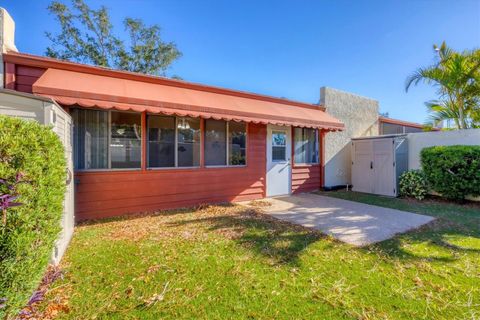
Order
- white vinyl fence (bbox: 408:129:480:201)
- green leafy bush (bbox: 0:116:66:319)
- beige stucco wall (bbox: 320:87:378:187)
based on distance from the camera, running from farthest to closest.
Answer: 1. beige stucco wall (bbox: 320:87:378:187)
2. white vinyl fence (bbox: 408:129:480:201)
3. green leafy bush (bbox: 0:116:66:319)

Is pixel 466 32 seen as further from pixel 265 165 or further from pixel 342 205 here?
pixel 265 165

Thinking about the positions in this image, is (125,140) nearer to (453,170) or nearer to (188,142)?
(188,142)

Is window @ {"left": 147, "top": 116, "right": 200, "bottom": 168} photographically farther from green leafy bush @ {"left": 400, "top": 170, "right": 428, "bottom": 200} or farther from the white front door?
green leafy bush @ {"left": 400, "top": 170, "right": 428, "bottom": 200}

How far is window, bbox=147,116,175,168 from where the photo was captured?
24.4 ft

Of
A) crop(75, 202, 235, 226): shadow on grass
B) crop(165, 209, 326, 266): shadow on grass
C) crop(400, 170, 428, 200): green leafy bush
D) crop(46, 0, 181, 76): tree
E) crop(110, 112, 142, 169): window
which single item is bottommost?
crop(165, 209, 326, 266): shadow on grass

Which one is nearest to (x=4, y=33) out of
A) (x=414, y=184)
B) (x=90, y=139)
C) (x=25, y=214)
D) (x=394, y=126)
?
(x=90, y=139)

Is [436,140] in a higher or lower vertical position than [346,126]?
lower

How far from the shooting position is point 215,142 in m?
8.73

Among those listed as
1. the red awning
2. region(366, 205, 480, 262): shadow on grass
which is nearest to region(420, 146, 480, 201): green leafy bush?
region(366, 205, 480, 262): shadow on grass

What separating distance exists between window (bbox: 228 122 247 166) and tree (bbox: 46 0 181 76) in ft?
64.9

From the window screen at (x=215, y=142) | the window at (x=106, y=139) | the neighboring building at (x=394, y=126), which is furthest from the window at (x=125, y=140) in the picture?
the neighboring building at (x=394, y=126)

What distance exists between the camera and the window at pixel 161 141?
24.4 feet

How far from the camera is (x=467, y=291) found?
333cm

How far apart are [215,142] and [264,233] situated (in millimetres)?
4237
